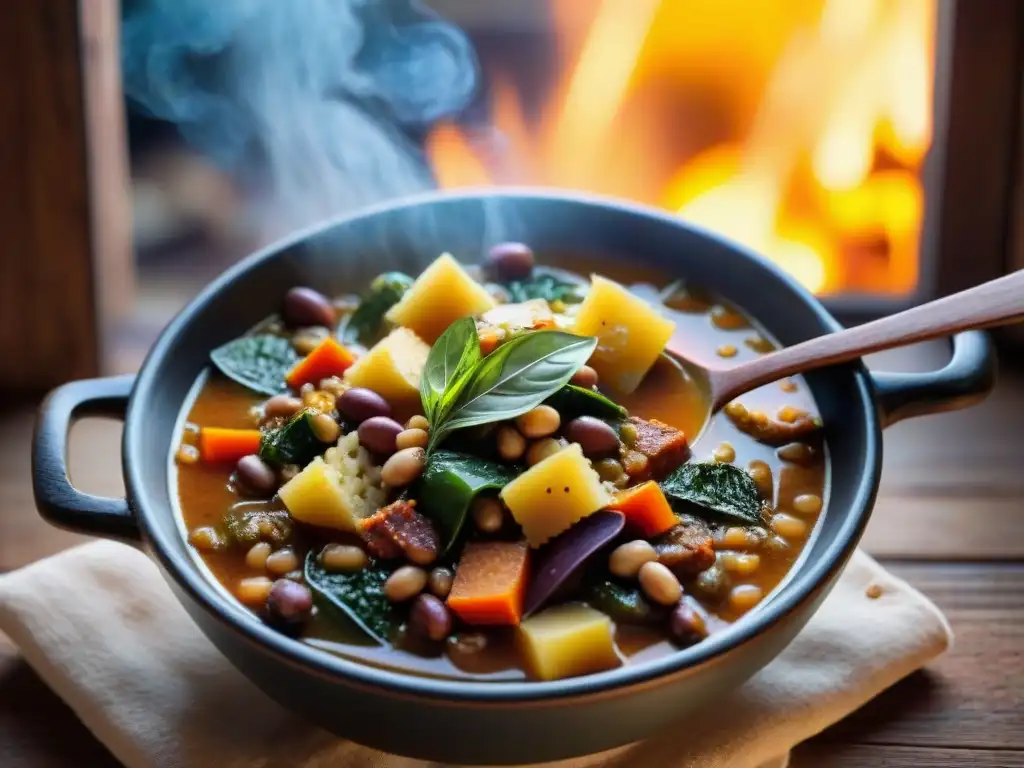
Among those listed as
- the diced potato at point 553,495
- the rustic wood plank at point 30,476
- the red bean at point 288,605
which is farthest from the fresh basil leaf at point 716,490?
the rustic wood plank at point 30,476

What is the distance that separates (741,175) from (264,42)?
1586mm

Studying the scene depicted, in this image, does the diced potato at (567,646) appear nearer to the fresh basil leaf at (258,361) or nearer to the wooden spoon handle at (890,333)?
the wooden spoon handle at (890,333)

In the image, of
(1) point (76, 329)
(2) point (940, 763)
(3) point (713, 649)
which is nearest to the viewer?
(3) point (713, 649)

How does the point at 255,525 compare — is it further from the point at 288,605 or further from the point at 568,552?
the point at 568,552

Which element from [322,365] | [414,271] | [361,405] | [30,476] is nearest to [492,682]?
[361,405]

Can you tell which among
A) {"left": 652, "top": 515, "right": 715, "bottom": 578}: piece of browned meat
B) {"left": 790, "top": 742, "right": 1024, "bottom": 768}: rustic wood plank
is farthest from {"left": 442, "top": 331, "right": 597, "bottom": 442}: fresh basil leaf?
{"left": 790, "top": 742, "right": 1024, "bottom": 768}: rustic wood plank

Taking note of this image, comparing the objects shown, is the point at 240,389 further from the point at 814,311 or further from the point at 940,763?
the point at 940,763

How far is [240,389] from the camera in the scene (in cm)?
260

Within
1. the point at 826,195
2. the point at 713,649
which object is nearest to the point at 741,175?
the point at 826,195

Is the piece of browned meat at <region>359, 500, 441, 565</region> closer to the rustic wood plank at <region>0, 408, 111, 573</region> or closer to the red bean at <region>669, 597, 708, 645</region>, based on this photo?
the red bean at <region>669, 597, 708, 645</region>

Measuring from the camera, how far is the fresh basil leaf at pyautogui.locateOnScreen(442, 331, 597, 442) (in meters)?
2.14

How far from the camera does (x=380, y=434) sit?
7.24 feet

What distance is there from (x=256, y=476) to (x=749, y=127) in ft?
8.20

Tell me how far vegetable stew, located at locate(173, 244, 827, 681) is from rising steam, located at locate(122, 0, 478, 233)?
3.85 feet
